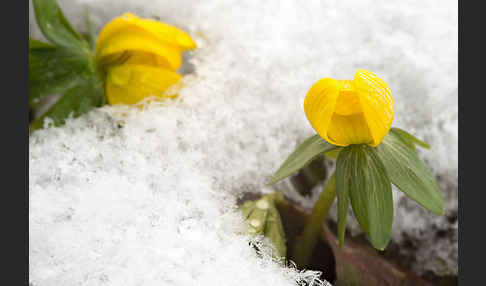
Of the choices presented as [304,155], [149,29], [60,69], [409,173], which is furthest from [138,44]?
[409,173]

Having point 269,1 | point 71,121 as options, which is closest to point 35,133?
point 71,121

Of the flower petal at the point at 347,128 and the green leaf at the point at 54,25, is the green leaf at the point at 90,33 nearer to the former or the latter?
the green leaf at the point at 54,25

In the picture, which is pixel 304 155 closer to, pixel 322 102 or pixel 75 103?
pixel 322 102

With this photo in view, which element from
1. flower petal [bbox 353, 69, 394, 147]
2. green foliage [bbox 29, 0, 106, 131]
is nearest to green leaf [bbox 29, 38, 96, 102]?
green foliage [bbox 29, 0, 106, 131]

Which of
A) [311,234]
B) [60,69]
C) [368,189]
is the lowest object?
[311,234]

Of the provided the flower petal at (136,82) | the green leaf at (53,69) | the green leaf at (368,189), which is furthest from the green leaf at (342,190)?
the green leaf at (53,69)

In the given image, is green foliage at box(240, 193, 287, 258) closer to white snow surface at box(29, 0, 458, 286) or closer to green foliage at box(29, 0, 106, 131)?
white snow surface at box(29, 0, 458, 286)
